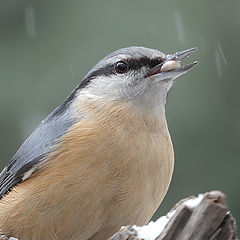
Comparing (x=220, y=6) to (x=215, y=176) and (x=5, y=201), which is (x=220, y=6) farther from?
(x=5, y=201)

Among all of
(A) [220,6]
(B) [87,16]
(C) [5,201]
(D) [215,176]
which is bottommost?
(D) [215,176]

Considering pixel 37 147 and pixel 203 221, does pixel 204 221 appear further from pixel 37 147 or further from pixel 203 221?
pixel 37 147

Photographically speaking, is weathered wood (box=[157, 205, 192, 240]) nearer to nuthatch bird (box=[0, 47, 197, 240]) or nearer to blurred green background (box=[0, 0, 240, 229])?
nuthatch bird (box=[0, 47, 197, 240])

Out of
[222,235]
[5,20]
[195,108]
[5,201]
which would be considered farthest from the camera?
[5,20]

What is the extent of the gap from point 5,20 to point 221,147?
82.7 inches

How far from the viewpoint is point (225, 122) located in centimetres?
461

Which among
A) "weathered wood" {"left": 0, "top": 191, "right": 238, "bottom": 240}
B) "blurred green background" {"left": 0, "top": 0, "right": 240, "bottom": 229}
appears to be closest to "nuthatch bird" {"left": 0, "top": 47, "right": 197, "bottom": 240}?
"blurred green background" {"left": 0, "top": 0, "right": 240, "bottom": 229}

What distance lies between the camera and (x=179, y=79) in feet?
14.5

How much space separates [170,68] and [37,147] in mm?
921

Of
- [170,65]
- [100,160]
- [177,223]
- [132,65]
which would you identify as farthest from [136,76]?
[177,223]

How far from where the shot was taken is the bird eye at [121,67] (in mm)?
3842

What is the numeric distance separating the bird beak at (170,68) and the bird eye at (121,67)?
0.19 m

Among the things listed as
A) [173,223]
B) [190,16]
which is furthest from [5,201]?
[190,16]

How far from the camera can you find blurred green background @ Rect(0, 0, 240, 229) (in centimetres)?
446
